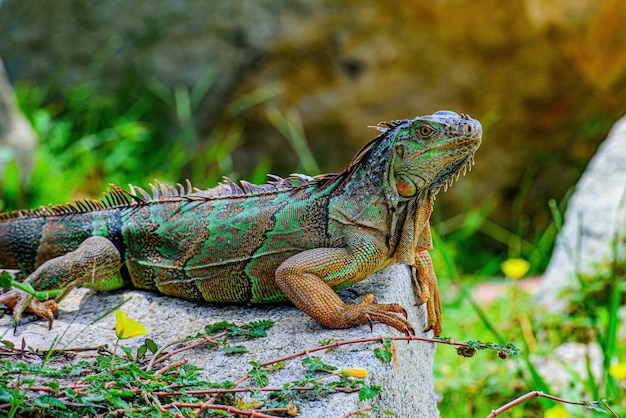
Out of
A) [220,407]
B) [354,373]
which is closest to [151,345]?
[220,407]

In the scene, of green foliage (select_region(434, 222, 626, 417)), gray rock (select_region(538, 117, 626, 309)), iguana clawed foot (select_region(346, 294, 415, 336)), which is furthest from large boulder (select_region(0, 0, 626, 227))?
iguana clawed foot (select_region(346, 294, 415, 336))

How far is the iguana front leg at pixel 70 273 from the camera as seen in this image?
137 inches

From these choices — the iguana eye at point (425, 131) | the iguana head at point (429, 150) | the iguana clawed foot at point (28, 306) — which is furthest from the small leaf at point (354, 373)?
the iguana clawed foot at point (28, 306)

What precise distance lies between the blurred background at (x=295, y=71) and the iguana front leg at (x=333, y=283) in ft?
14.4

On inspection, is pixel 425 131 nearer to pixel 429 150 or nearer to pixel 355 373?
pixel 429 150

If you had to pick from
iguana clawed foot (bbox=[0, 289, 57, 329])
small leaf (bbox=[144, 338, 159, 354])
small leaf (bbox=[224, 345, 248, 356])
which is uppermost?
small leaf (bbox=[144, 338, 159, 354])

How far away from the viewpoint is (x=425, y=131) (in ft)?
10.5

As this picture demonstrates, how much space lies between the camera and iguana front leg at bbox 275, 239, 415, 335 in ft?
10.1

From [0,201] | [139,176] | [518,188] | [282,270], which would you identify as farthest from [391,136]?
[518,188]

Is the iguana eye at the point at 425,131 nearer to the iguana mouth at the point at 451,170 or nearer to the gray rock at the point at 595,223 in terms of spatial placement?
the iguana mouth at the point at 451,170

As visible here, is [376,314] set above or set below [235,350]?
above

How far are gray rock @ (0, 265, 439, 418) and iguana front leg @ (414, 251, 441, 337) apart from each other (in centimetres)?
6

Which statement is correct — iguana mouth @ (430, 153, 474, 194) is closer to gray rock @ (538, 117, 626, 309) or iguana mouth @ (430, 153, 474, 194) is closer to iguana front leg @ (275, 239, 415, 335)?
iguana front leg @ (275, 239, 415, 335)

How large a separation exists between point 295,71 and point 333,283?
5158mm
